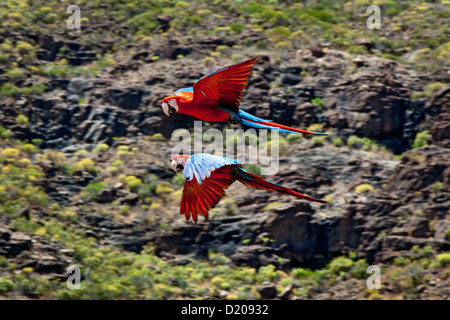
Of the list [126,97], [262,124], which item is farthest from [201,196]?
[126,97]

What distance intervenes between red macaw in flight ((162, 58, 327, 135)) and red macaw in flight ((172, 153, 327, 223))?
511mm

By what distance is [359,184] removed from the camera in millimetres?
27344

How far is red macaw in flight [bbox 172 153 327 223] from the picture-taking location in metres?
7.16

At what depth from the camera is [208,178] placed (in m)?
8.37

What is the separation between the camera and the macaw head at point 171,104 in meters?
7.94

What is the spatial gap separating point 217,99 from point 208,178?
943mm

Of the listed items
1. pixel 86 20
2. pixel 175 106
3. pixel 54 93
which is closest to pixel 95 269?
pixel 54 93

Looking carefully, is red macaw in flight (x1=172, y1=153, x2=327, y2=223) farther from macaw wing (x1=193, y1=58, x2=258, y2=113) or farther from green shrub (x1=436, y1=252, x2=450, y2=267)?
green shrub (x1=436, y1=252, x2=450, y2=267)

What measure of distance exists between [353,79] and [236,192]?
8392 mm

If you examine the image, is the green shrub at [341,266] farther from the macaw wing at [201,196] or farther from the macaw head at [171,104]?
the macaw head at [171,104]

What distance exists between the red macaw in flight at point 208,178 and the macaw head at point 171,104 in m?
0.49

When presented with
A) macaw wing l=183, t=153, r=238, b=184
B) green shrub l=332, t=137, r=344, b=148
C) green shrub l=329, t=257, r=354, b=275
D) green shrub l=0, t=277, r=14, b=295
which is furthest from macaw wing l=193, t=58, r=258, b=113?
green shrub l=332, t=137, r=344, b=148

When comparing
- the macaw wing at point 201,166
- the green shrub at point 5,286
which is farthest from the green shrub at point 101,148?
the macaw wing at point 201,166

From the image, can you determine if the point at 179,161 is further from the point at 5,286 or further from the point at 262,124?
the point at 5,286
